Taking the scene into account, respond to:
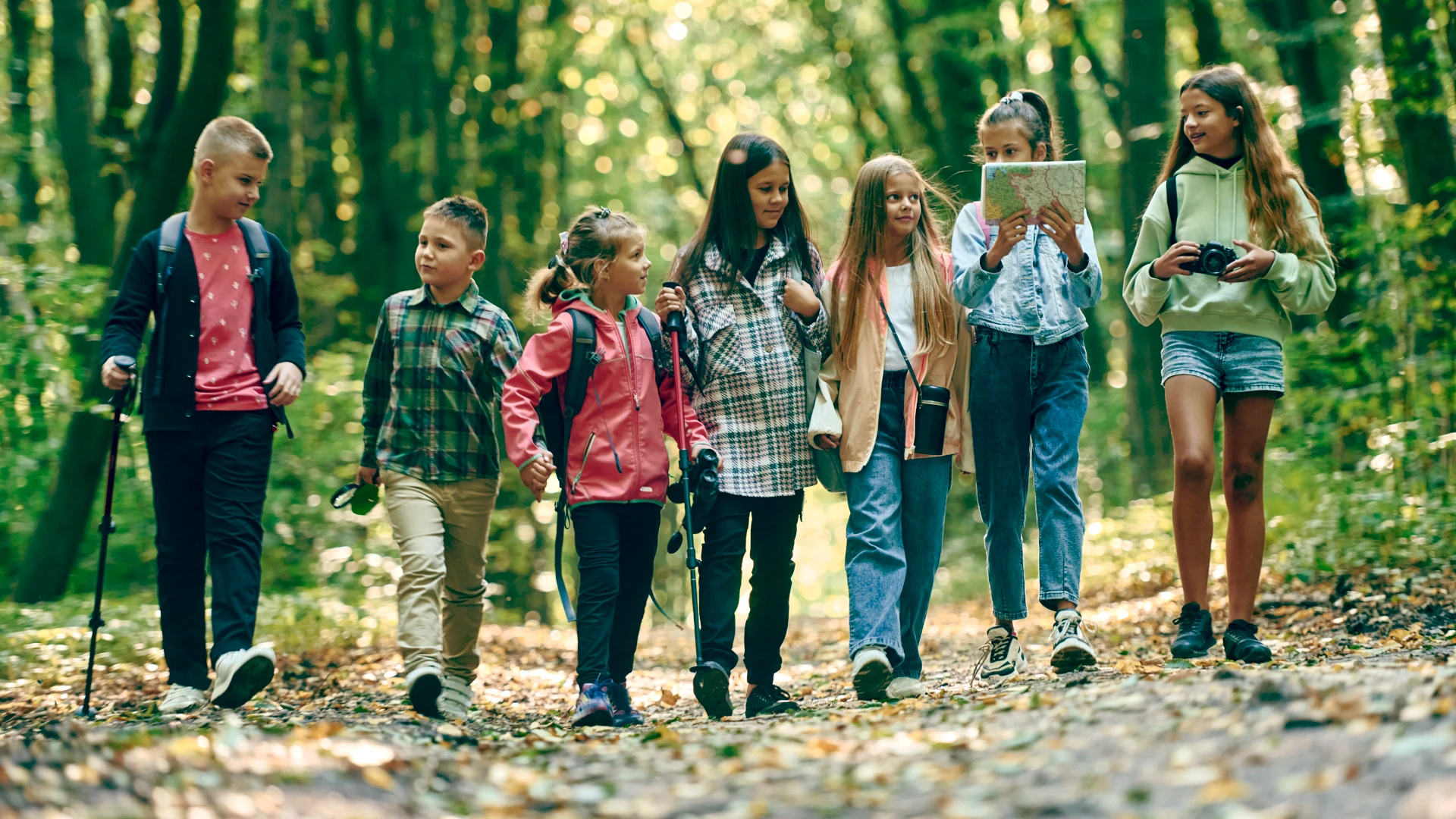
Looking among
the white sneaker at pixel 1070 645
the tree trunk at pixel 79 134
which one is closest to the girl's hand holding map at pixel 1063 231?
the white sneaker at pixel 1070 645

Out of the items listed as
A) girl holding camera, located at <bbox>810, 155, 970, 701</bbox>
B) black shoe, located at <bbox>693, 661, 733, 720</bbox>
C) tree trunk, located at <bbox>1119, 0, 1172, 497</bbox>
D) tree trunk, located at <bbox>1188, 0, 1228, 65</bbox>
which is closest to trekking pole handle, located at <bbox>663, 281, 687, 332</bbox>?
girl holding camera, located at <bbox>810, 155, 970, 701</bbox>

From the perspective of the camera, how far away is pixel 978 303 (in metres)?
5.36

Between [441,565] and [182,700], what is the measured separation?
47.5 inches

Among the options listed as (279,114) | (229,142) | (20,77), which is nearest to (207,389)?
(229,142)

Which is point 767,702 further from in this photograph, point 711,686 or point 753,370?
point 753,370

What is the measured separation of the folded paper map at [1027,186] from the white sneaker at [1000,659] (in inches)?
69.0

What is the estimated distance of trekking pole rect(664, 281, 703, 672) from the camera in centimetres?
512

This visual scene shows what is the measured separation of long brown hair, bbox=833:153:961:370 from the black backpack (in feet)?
2.66

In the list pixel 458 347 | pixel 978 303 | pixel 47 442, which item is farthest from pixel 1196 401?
pixel 47 442

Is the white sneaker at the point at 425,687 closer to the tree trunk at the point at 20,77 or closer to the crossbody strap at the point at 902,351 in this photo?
the crossbody strap at the point at 902,351

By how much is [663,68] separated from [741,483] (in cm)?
1887

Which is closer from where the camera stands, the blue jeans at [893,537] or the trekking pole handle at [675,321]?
the blue jeans at [893,537]

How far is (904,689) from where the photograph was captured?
208 inches

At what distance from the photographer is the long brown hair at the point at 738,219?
5.49m
